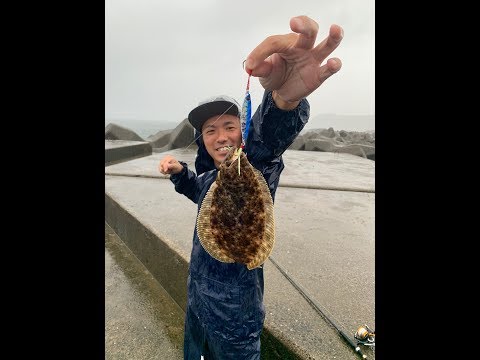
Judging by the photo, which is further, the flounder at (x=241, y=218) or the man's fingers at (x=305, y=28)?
the flounder at (x=241, y=218)

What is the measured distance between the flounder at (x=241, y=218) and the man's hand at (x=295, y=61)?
1.27 ft

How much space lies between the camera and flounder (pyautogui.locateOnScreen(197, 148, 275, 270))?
1.56 meters

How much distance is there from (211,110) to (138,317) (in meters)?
2.36

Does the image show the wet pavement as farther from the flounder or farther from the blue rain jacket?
the flounder

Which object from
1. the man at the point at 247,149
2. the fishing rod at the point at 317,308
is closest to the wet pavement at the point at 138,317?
the man at the point at 247,149

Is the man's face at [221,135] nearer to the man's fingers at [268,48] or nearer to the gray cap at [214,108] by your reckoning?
the gray cap at [214,108]

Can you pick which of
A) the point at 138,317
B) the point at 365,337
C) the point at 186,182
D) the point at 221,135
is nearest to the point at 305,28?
the point at 221,135

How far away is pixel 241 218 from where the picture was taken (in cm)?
160

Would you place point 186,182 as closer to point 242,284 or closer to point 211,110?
point 211,110

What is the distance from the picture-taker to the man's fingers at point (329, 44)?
3.75 ft

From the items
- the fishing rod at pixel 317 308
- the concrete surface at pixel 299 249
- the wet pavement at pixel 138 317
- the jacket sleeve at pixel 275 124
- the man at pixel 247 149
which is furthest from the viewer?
the wet pavement at pixel 138 317
